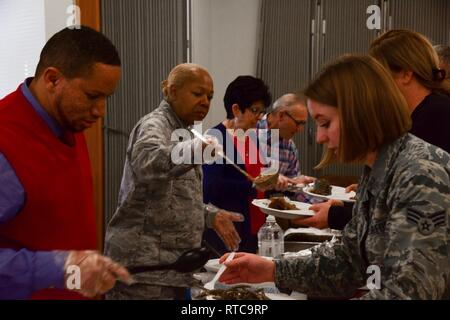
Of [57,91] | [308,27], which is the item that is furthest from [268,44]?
[57,91]

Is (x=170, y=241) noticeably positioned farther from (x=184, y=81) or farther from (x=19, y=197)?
(x=19, y=197)

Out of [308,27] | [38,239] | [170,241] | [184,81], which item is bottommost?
[170,241]

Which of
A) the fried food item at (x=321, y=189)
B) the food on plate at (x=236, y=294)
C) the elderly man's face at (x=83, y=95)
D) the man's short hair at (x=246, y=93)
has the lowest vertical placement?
the fried food item at (x=321, y=189)

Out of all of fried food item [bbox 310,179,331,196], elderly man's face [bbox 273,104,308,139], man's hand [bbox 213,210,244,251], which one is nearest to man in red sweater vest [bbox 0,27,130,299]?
man's hand [bbox 213,210,244,251]

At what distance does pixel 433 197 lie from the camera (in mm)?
915

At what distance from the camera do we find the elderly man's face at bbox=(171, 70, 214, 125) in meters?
1.87

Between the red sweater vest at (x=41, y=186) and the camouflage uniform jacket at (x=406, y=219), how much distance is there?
2.19 feet

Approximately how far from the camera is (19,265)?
0.99m

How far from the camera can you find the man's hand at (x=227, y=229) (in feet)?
6.20

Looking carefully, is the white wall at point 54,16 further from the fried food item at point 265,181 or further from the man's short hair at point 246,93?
the fried food item at point 265,181

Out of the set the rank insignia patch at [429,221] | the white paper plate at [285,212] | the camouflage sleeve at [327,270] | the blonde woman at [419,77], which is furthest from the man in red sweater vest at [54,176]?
the white paper plate at [285,212]

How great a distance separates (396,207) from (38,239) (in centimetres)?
76

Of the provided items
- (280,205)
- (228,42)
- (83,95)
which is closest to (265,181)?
(280,205)

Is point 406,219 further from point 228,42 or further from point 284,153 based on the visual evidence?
point 228,42
